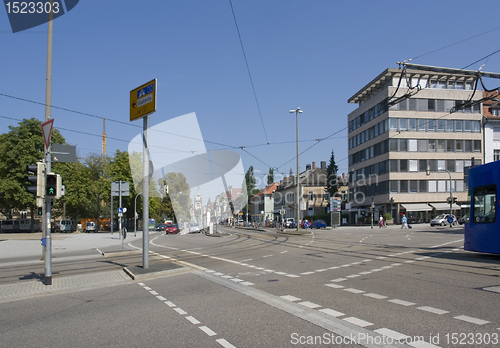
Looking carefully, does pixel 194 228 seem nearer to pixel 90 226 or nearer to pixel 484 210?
pixel 90 226

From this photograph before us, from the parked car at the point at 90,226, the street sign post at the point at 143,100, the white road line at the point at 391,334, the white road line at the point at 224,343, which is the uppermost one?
the street sign post at the point at 143,100

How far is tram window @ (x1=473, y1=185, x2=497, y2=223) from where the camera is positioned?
13316 mm

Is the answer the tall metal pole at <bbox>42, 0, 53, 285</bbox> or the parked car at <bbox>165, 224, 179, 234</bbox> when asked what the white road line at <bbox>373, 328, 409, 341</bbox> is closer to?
the tall metal pole at <bbox>42, 0, 53, 285</bbox>

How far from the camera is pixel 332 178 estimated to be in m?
88.4

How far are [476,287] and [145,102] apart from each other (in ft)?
32.4

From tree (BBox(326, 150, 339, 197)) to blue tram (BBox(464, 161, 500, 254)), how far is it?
71.6 metres

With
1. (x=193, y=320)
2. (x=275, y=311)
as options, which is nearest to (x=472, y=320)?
(x=275, y=311)

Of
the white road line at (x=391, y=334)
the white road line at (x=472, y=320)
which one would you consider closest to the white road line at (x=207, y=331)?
the white road line at (x=391, y=334)

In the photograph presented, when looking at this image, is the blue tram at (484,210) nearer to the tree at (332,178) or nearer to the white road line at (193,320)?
the white road line at (193,320)

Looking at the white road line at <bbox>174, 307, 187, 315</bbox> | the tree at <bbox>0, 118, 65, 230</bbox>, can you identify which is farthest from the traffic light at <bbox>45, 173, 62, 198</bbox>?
the tree at <bbox>0, 118, 65, 230</bbox>


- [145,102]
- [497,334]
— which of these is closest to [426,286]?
[497,334]

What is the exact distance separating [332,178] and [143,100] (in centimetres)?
Answer: 7944

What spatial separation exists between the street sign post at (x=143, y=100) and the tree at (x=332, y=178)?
76.4 meters

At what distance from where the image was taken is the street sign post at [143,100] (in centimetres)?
1163
